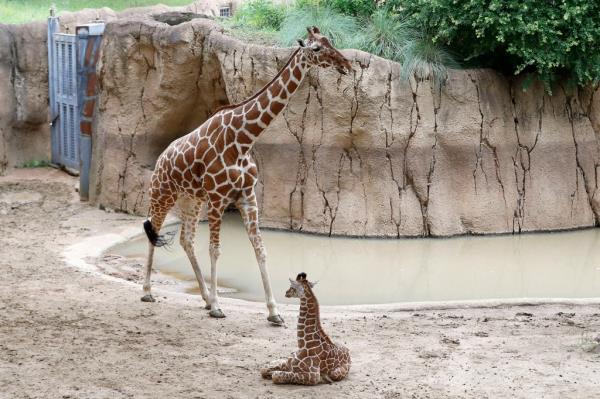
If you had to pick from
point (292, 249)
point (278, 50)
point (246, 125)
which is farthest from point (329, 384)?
point (278, 50)

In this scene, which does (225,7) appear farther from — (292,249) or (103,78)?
(292,249)

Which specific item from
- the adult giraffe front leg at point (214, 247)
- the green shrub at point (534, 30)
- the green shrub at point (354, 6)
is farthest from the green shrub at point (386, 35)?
the adult giraffe front leg at point (214, 247)

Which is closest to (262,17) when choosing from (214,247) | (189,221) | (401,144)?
(401,144)

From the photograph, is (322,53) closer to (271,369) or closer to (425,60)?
(271,369)

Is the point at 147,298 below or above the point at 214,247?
below

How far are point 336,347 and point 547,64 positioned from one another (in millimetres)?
5897

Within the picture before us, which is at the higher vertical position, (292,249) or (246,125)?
(246,125)

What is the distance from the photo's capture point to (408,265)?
970 centimetres

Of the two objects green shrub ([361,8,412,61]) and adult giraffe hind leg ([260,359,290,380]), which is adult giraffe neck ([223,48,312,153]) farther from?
green shrub ([361,8,412,61])

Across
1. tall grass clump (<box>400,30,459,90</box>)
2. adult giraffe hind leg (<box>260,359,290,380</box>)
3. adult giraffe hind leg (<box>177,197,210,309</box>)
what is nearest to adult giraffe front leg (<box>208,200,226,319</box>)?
adult giraffe hind leg (<box>177,197,210,309</box>)

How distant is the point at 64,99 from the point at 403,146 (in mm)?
5537

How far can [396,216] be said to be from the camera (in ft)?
35.4

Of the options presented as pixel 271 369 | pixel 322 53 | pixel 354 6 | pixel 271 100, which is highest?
pixel 354 6

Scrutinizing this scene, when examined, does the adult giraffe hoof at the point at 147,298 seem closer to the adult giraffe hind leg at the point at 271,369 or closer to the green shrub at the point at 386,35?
the adult giraffe hind leg at the point at 271,369
